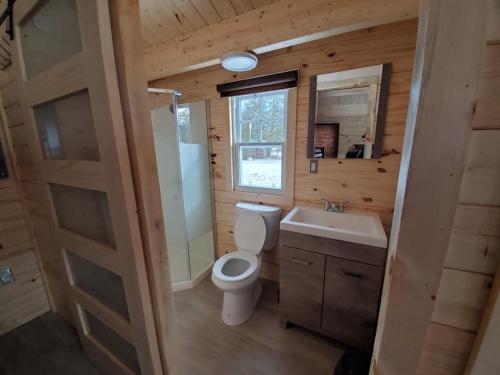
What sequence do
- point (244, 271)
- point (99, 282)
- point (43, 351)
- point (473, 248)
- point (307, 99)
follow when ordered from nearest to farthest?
point (473, 248), point (99, 282), point (43, 351), point (307, 99), point (244, 271)

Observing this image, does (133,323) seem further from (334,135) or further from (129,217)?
(334,135)

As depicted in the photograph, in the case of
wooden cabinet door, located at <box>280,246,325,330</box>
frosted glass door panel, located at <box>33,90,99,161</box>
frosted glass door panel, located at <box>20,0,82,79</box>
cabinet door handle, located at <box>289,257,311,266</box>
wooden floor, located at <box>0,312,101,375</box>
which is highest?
frosted glass door panel, located at <box>20,0,82,79</box>

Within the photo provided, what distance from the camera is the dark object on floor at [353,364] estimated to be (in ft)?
4.08

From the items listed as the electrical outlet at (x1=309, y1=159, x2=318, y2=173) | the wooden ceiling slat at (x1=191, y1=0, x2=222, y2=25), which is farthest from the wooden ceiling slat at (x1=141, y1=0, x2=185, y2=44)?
the electrical outlet at (x1=309, y1=159, x2=318, y2=173)

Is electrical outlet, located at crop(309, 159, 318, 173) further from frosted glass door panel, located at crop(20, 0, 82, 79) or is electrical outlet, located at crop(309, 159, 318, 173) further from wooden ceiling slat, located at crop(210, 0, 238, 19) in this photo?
frosted glass door panel, located at crop(20, 0, 82, 79)

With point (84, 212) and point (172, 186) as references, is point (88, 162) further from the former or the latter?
point (172, 186)

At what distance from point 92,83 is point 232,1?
1.45 meters

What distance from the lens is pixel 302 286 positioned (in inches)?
60.1

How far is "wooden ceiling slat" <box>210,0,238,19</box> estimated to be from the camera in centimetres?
156

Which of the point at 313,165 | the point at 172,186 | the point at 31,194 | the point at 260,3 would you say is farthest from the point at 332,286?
the point at 31,194

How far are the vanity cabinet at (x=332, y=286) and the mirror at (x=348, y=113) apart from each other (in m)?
0.76

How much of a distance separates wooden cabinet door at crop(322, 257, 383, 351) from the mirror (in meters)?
0.85

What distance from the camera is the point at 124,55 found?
2.06 feet

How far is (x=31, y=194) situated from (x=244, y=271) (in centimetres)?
174
